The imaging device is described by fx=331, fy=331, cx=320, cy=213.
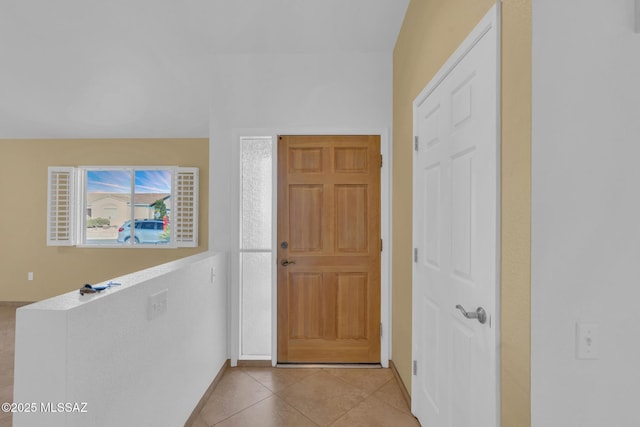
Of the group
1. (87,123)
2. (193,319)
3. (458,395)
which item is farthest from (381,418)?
(87,123)

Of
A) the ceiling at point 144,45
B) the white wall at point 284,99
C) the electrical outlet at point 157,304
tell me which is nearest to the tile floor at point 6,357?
the electrical outlet at point 157,304

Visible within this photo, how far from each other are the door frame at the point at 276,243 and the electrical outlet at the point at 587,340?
1995mm

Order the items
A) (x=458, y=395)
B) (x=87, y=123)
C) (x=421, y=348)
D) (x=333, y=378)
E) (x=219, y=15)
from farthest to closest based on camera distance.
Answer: (x=87, y=123), (x=333, y=378), (x=219, y=15), (x=421, y=348), (x=458, y=395)

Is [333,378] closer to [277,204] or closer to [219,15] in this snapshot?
[277,204]

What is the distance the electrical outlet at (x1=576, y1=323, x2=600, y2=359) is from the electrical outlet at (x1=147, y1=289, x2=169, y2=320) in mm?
1669

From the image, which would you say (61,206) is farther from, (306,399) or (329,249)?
(306,399)

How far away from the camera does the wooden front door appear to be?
2969mm

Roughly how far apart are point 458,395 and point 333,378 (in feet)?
4.68

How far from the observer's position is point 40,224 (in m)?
4.71

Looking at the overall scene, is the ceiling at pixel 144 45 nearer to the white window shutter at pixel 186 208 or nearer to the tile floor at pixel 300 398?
the white window shutter at pixel 186 208

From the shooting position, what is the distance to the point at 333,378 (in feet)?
8.97

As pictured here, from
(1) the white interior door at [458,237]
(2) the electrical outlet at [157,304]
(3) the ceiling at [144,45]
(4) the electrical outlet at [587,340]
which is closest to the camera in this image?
(4) the electrical outlet at [587,340]

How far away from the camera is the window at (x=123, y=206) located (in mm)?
4586

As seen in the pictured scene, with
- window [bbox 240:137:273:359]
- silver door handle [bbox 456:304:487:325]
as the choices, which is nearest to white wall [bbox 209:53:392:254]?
window [bbox 240:137:273:359]
